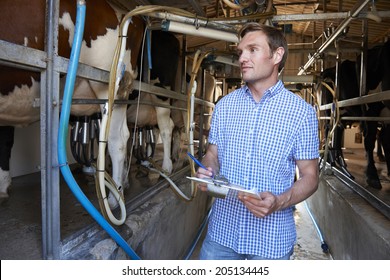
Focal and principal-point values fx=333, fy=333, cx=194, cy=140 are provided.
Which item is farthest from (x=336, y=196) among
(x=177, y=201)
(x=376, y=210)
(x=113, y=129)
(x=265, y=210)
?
(x=265, y=210)

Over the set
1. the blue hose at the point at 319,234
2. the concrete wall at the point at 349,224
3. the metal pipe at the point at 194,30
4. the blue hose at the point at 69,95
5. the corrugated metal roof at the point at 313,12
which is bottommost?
the blue hose at the point at 319,234

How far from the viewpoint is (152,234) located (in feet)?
8.21

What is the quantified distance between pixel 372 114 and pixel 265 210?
4.00 meters

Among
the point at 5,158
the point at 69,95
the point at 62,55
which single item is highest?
the point at 62,55

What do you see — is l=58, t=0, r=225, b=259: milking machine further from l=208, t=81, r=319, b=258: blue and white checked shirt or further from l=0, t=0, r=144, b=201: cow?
l=208, t=81, r=319, b=258: blue and white checked shirt

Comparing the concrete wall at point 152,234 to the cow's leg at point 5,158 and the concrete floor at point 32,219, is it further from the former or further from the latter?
the cow's leg at point 5,158

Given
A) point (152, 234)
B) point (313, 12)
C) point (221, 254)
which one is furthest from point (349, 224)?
point (313, 12)

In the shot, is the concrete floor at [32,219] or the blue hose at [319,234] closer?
the concrete floor at [32,219]

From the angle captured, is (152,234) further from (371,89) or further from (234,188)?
(371,89)

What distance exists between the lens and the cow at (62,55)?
72.4 inches

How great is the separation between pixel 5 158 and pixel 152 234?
144 cm

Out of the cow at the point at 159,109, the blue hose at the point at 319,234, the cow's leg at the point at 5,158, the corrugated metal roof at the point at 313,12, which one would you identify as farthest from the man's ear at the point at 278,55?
the blue hose at the point at 319,234

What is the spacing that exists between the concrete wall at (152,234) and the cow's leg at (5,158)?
3.84 feet
